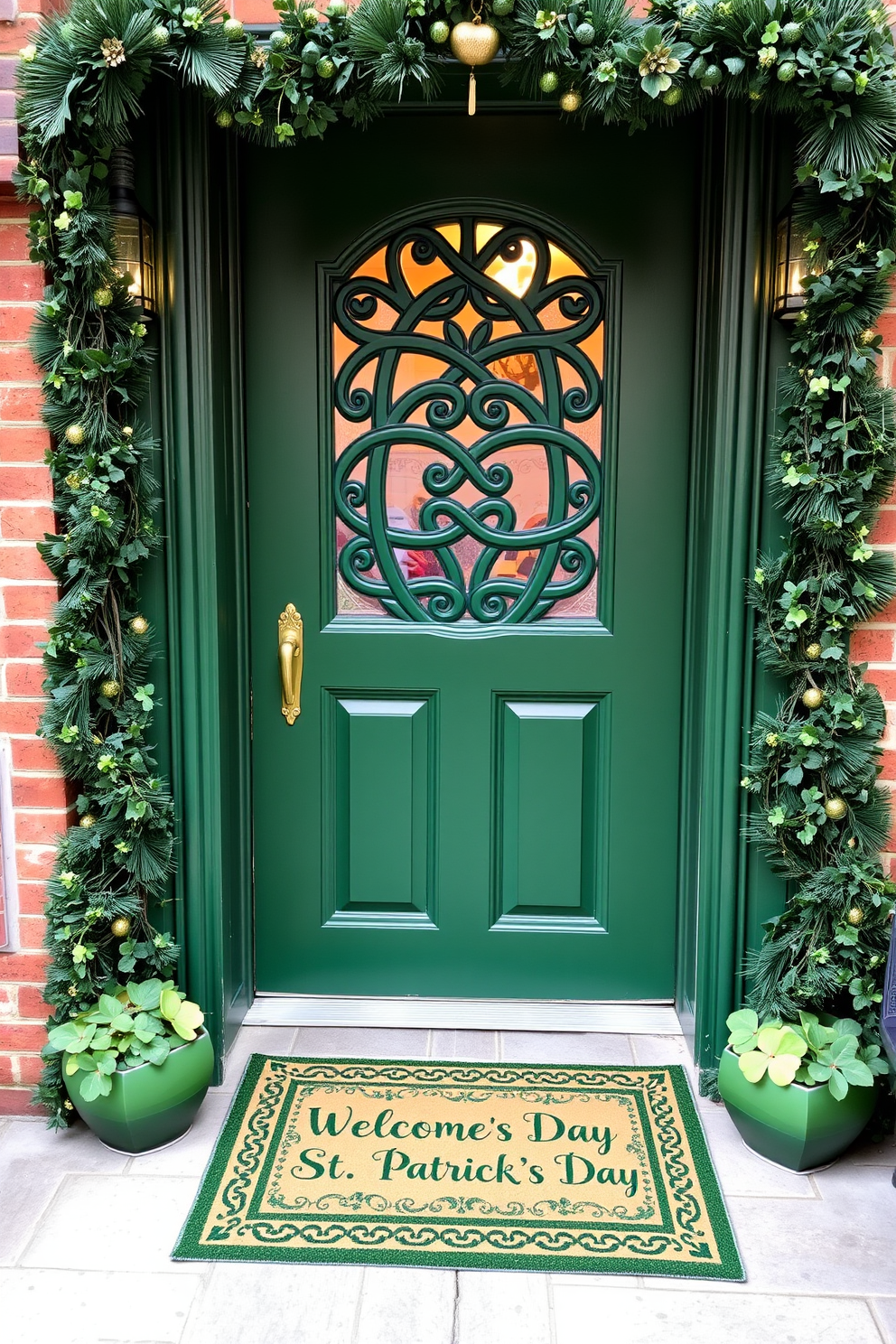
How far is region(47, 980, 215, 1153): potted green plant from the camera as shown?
2314 millimetres

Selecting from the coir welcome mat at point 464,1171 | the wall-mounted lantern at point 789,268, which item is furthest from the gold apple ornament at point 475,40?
the coir welcome mat at point 464,1171

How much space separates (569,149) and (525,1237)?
8.35 ft

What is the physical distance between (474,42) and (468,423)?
→ 0.93 m

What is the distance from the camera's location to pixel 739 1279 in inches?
79.6

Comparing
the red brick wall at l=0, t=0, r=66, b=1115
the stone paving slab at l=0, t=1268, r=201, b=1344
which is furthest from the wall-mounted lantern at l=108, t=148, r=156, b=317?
the stone paving slab at l=0, t=1268, r=201, b=1344

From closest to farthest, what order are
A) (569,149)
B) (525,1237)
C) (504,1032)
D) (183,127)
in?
(525,1237), (183,127), (569,149), (504,1032)

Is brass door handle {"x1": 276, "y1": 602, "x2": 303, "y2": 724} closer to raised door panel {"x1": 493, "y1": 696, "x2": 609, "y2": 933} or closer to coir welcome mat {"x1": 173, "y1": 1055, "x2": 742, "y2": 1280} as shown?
raised door panel {"x1": 493, "y1": 696, "x2": 609, "y2": 933}

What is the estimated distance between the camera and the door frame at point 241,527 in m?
2.37

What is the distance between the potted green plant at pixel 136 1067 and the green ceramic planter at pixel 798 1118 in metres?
1.24

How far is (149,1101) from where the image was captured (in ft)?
7.63

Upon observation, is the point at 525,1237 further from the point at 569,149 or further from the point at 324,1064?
the point at 569,149

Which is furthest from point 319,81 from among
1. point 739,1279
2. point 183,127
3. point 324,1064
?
point 739,1279

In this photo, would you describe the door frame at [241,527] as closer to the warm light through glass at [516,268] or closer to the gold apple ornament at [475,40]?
the warm light through glass at [516,268]

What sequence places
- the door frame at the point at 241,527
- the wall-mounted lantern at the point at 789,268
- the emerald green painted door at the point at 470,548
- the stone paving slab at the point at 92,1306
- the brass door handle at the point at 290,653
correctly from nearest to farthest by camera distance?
1. the stone paving slab at the point at 92,1306
2. the wall-mounted lantern at the point at 789,268
3. the door frame at the point at 241,527
4. the emerald green painted door at the point at 470,548
5. the brass door handle at the point at 290,653
